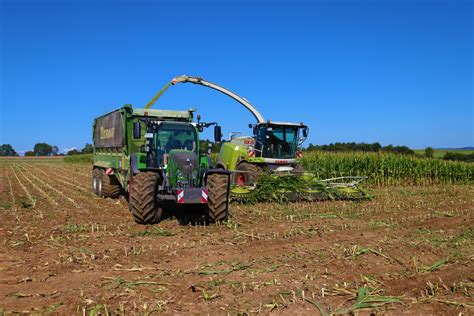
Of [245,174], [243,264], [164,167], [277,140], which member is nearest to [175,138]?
[164,167]

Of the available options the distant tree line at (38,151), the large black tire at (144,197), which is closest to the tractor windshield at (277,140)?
the large black tire at (144,197)

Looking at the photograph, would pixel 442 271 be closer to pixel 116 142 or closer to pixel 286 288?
pixel 286 288

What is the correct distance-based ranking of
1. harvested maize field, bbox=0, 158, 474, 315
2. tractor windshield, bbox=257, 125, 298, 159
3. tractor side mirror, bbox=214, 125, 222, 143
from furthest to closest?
1. tractor windshield, bbox=257, 125, 298, 159
2. tractor side mirror, bbox=214, 125, 222, 143
3. harvested maize field, bbox=0, 158, 474, 315

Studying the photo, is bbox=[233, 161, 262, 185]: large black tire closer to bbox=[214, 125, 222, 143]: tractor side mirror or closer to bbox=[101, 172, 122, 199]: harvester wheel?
bbox=[214, 125, 222, 143]: tractor side mirror

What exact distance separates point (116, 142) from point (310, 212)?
18.8 feet

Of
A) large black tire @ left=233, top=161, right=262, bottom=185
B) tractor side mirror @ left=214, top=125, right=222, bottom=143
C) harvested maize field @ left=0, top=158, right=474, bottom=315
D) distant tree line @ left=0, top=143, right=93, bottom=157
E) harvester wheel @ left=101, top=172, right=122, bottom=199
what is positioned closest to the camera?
harvested maize field @ left=0, top=158, right=474, bottom=315

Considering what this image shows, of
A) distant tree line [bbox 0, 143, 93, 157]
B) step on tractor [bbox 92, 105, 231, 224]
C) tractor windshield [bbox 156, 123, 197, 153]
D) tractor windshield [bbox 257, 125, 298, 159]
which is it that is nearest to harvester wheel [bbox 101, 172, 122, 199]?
step on tractor [bbox 92, 105, 231, 224]

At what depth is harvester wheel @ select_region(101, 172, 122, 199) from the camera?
13226mm

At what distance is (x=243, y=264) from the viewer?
564 centimetres

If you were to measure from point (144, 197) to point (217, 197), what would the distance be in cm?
139

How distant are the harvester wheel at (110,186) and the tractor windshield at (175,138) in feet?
13.8

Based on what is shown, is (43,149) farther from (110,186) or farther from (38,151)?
(110,186)

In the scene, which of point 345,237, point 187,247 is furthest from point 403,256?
point 187,247

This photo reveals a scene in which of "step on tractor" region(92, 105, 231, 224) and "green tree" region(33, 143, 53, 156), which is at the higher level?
"green tree" region(33, 143, 53, 156)
